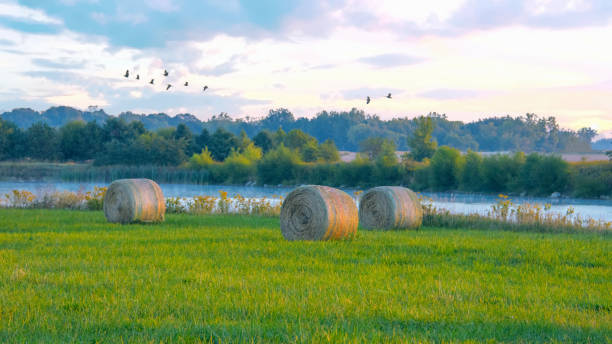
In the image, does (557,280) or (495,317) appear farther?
(557,280)

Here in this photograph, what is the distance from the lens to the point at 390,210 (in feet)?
54.9

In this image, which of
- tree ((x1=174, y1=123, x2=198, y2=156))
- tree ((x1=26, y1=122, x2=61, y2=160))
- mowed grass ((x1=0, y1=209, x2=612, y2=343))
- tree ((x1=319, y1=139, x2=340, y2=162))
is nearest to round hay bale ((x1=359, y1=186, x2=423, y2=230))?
mowed grass ((x1=0, y1=209, x2=612, y2=343))

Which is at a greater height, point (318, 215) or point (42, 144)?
point (42, 144)

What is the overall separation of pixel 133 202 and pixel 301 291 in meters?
10.8

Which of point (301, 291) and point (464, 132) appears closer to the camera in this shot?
point (301, 291)

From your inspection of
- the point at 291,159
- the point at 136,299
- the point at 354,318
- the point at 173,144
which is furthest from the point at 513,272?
the point at 173,144

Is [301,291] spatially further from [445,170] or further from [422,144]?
[422,144]

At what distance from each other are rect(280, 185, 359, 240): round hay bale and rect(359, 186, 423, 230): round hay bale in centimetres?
348

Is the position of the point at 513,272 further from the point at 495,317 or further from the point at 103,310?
the point at 103,310

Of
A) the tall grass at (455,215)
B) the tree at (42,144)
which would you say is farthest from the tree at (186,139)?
the tall grass at (455,215)

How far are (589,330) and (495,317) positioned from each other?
2.85 ft

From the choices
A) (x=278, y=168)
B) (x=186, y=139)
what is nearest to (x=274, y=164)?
(x=278, y=168)

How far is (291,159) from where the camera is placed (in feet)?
245

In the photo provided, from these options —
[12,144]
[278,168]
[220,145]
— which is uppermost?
[220,145]
